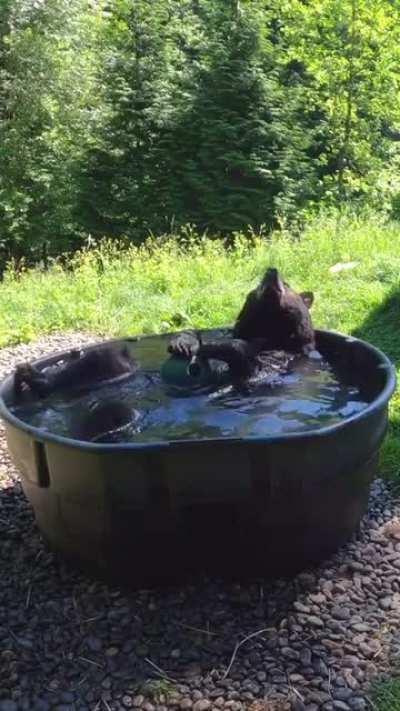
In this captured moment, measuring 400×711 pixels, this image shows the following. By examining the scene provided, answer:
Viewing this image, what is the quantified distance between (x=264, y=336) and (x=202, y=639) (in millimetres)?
1662

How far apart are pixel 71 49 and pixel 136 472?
731 inches

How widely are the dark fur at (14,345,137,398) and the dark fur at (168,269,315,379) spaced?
46 centimetres

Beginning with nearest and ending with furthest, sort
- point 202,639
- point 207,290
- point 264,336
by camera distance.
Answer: point 202,639 → point 264,336 → point 207,290

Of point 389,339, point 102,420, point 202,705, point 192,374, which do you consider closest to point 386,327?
point 389,339

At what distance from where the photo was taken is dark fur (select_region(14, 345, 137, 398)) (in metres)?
3.74

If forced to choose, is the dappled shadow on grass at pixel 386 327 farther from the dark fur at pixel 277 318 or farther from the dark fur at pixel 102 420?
the dark fur at pixel 102 420

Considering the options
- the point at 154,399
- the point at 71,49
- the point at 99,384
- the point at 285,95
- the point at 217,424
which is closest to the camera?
the point at 217,424

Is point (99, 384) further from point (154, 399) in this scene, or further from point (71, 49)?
point (71, 49)

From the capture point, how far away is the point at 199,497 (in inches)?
105

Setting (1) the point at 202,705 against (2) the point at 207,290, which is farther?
(2) the point at 207,290

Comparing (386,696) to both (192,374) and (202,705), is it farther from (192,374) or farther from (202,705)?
(192,374)

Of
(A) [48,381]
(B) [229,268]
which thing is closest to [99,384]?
(A) [48,381]

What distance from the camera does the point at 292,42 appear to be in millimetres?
17422

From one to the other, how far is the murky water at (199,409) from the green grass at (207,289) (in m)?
0.98
